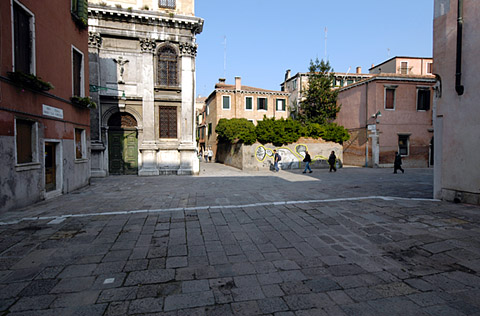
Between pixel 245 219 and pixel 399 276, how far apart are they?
323cm

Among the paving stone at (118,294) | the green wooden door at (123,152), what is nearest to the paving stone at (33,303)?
the paving stone at (118,294)

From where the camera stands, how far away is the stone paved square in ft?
9.44

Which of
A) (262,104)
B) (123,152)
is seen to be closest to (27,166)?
(123,152)

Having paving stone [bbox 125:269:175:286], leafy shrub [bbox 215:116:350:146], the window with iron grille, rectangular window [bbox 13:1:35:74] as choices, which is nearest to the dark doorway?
rectangular window [bbox 13:1:35:74]

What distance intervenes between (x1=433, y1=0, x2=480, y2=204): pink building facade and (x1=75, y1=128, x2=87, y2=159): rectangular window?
1273cm

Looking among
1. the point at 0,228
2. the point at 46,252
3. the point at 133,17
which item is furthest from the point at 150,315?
the point at 133,17

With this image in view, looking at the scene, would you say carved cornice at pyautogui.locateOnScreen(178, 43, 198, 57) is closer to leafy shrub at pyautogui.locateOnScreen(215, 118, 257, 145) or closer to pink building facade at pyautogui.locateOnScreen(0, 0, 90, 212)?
pink building facade at pyautogui.locateOnScreen(0, 0, 90, 212)

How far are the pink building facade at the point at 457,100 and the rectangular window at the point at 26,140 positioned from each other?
1186 centimetres

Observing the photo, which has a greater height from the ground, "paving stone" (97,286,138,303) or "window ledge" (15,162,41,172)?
"window ledge" (15,162,41,172)

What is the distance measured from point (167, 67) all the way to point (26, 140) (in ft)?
32.3

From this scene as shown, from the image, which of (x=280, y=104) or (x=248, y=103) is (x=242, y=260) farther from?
(x=280, y=104)

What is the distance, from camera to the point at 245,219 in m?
6.05

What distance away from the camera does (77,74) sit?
10867 millimetres

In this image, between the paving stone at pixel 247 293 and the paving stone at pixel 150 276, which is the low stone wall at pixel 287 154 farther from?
the paving stone at pixel 247 293
